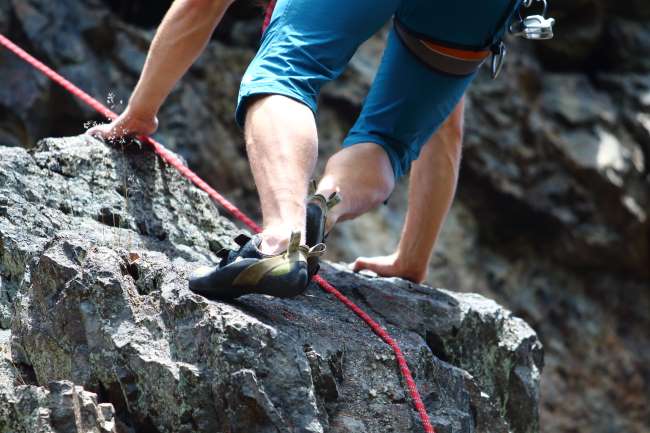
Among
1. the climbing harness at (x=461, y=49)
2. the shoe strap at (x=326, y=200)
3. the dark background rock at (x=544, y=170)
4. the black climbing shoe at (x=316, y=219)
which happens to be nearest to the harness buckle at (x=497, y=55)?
the climbing harness at (x=461, y=49)

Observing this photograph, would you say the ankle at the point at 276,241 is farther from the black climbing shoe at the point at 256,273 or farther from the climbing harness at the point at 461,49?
the climbing harness at the point at 461,49

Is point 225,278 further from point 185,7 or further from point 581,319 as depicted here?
point 581,319

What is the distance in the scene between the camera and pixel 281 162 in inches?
95.6

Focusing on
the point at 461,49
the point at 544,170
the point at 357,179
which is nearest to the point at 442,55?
the point at 461,49

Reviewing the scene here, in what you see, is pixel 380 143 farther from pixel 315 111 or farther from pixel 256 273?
pixel 256 273

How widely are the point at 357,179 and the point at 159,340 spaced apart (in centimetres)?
98

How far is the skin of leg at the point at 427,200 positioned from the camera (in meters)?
3.68

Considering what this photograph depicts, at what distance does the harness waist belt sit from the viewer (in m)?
3.07

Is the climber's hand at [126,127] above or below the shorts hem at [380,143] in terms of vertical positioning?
above

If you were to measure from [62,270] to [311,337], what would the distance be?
2.21 feet

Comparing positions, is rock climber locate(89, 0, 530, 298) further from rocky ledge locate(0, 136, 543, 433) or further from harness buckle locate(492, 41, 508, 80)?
rocky ledge locate(0, 136, 543, 433)

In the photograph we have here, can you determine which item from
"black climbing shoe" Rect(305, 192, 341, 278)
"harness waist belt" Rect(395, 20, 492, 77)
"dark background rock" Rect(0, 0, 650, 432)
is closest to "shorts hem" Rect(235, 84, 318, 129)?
"black climbing shoe" Rect(305, 192, 341, 278)

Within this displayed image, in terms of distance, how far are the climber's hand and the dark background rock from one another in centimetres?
334

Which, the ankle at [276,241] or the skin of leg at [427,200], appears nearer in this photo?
the ankle at [276,241]
